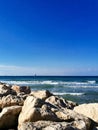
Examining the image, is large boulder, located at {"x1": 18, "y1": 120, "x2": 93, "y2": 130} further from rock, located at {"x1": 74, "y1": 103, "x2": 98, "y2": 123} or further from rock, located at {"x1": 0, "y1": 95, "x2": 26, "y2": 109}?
rock, located at {"x1": 0, "y1": 95, "x2": 26, "y2": 109}

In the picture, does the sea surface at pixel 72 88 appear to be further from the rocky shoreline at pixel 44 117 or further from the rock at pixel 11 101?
the rocky shoreline at pixel 44 117

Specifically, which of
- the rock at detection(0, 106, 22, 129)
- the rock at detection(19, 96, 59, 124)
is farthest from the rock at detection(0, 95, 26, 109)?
the rock at detection(19, 96, 59, 124)

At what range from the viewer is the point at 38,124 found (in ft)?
16.4

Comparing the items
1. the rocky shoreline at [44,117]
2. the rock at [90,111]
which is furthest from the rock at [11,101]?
the rock at [90,111]

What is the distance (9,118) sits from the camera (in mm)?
6117

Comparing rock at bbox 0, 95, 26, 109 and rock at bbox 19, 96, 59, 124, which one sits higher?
rock at bbox 0, 95, 26, 109

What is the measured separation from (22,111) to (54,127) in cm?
156

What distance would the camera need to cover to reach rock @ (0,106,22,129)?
6.04 metres

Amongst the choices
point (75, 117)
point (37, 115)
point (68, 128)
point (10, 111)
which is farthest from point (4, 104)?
point (68, 128)

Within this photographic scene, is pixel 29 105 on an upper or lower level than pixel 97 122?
upper

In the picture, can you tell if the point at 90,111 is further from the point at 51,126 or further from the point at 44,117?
the point at 51,126

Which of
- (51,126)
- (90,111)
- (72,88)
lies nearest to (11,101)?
(90,111)

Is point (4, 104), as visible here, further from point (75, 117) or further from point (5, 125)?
point (75, 117)

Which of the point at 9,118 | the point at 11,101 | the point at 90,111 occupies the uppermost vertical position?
the point at 11,101
